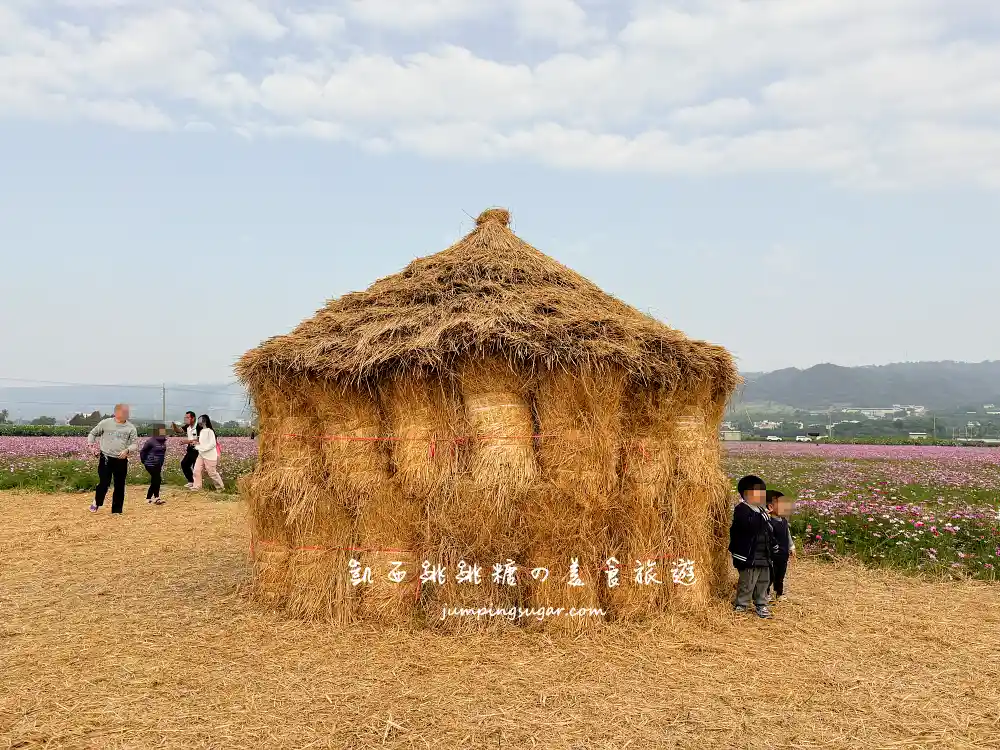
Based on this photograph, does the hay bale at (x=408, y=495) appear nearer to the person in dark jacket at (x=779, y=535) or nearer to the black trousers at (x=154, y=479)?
the person in dark jacket at (x=779, y=535)

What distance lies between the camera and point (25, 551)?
9.83 meters

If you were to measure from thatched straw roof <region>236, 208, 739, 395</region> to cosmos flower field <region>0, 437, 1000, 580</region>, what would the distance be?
2.09 metres

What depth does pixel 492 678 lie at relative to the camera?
5.26m

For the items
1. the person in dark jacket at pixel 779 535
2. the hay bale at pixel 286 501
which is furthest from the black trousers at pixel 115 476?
the person in dark jacket at pixel 779 535

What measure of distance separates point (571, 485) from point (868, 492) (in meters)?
9.89

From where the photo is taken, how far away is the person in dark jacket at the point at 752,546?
22.4ft

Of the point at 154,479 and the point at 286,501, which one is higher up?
the point at 286,501

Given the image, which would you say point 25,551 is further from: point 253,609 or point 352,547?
point 352,547

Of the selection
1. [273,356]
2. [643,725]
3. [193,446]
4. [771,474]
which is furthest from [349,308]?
[771,474]

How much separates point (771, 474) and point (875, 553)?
29.4 feet

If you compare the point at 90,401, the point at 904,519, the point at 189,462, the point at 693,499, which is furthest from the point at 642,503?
the point at 90,401

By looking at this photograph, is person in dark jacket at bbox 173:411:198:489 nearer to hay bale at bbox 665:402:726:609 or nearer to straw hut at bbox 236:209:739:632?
straw hut at bbox 236:209:739:632

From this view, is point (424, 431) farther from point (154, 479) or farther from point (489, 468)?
point (154, 479)

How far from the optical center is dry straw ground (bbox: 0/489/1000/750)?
4.41 m
